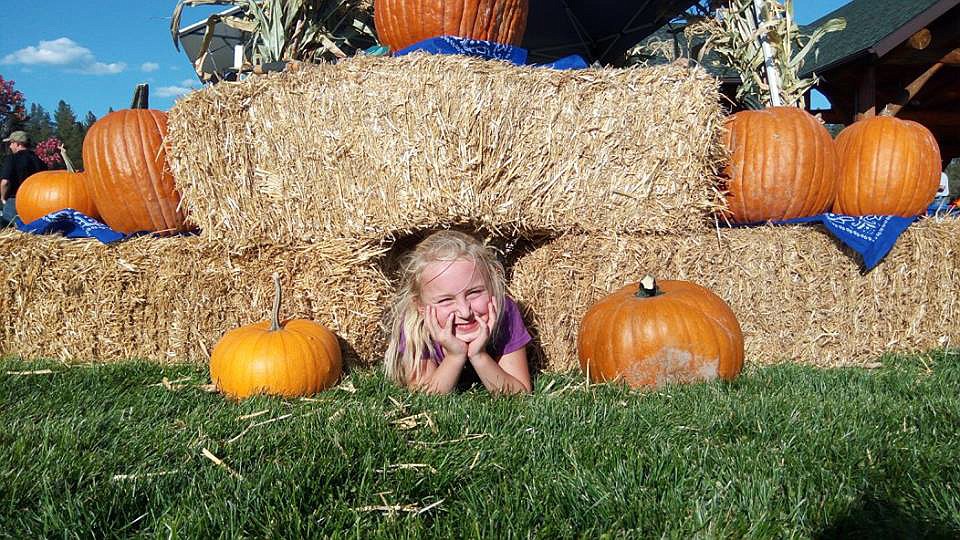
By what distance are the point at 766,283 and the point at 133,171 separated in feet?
12.1

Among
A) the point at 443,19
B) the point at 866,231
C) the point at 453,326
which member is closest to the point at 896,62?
the point at 866,231

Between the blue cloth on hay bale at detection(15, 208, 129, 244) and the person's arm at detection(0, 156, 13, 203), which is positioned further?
the person's arm at detection(0, 156, 13, 203)

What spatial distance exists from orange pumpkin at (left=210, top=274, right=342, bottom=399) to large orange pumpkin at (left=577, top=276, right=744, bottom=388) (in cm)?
125

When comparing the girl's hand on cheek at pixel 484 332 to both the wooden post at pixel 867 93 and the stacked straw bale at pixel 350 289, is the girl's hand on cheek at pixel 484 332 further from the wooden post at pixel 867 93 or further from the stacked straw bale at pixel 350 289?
the wooden post at pixel 867 93

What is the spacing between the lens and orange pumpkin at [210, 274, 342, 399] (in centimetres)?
277

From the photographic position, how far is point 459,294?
279cm

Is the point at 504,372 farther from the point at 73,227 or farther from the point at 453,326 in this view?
the point at 73,227

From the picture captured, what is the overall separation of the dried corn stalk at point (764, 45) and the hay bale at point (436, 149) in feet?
9.15

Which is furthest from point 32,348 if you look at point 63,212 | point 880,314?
point 880,314

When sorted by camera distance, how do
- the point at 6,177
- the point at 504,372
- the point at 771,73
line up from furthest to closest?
the point at 6,177 < the point at 771,73 < the point at 504,372

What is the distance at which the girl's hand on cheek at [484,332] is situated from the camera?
275cm

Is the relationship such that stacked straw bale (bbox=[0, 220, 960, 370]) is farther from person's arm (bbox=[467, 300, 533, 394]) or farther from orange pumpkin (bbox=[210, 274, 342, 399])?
person's arm (bbox=[467, 300, 533, 394])

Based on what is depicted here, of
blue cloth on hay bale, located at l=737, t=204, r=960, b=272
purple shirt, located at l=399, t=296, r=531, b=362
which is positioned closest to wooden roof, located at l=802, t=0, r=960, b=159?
A: blue cloth on hay bale, located at l=737, t=204, r=960, b=272

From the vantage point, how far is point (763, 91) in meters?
6.07
